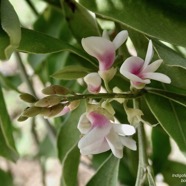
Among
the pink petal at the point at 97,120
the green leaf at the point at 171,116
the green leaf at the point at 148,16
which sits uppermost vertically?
the green leaf at the point at 148,16

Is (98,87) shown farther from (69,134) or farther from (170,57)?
(69,134)

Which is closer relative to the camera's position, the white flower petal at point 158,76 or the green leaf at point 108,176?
the white flower petal at point 158,76

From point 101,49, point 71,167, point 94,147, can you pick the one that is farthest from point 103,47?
point 71,167

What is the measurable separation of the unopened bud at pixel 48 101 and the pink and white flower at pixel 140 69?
70mm

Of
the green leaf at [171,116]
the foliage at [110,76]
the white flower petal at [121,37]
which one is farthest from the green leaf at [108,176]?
the white flower petal at [121,37]

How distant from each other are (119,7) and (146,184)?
0.81 feet

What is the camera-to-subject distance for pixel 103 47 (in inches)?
20.3

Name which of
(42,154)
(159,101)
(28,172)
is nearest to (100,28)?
(159,101)

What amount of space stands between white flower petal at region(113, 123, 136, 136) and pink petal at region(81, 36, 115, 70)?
0.22ft

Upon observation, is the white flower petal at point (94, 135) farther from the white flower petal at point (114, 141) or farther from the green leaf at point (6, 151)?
the green leaf at point (6, 151)

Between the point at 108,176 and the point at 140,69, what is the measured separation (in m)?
0.22

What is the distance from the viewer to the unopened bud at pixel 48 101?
0.49 meters

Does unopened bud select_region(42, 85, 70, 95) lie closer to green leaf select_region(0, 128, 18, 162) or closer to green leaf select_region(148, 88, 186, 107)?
green leaf select_region(148, 88, 186, 107)

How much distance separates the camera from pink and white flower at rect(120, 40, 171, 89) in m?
0.49
